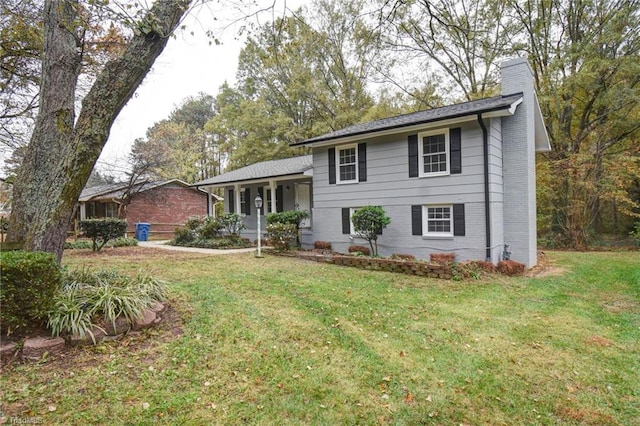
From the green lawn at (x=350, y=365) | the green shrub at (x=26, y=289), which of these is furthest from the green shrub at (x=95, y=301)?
the green lawn at (x=350, y=365)

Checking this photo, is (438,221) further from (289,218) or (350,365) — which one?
(350,365)

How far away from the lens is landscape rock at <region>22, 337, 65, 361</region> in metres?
3.18

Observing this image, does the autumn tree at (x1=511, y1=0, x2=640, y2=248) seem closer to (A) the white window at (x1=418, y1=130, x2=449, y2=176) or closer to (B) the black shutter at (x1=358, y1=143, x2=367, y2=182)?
(A) the white window at (x1=418, y1=130, x2=449, y2=176)

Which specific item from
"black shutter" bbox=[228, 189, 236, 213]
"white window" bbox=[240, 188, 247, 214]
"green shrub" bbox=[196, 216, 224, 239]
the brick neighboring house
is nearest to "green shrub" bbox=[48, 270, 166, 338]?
"green shrub" bbox=[196, 216, 224, 239]

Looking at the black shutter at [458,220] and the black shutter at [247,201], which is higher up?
the black shutter at [247,201]

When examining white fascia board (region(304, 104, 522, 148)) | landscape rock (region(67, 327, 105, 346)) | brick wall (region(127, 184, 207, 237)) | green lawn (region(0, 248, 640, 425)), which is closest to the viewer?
green lawn (region(0, 248, 640, 425))

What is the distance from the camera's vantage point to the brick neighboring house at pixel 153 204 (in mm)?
20234

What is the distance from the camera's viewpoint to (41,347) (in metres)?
3.25

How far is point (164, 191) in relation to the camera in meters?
21.3

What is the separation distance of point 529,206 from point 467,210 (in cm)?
203

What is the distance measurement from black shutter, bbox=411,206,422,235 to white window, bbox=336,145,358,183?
2.43 m

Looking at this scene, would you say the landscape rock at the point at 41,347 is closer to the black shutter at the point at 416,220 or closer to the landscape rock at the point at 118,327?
the landscape rock at the point at 118,327

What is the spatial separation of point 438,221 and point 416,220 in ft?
2.10

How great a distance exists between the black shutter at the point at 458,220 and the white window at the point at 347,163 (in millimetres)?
3548
